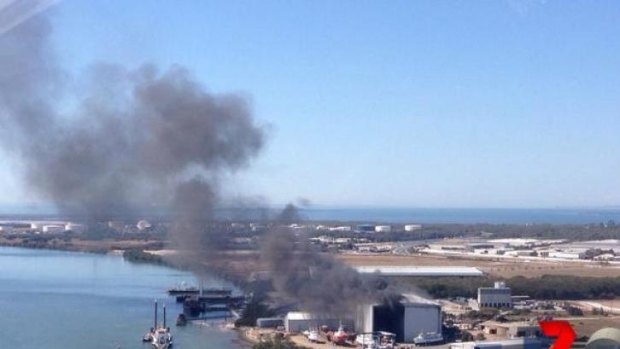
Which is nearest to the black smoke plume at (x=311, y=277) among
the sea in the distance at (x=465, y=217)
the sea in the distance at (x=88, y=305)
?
the sea in the distance at (x=88, y=305)

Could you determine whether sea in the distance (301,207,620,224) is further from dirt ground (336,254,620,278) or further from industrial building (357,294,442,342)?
industrial building (357,294,442,342)

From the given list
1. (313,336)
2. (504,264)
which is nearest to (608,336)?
(313,336)

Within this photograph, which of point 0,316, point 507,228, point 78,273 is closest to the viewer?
point 0,316

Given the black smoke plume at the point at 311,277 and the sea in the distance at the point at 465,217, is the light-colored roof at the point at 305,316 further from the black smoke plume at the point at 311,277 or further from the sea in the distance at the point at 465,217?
the sea in the distance at the point at 465,217

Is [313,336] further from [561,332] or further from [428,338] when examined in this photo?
[561,332]

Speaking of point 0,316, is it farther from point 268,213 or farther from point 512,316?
point 512,316

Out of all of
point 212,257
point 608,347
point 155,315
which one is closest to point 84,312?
point 155,315
